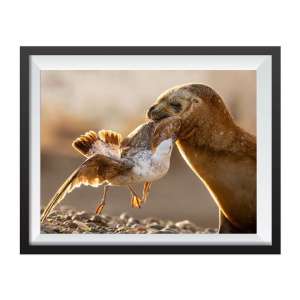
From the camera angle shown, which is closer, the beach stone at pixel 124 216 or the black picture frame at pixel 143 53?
the black picture frame at pixel 143 53

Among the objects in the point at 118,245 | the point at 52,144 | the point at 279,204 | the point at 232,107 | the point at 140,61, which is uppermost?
the point at 140,61

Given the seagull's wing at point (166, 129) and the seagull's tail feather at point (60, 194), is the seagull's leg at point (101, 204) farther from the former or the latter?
the seagull's wing at point (166, 129)

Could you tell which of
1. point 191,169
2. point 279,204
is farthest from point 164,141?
point 279,204

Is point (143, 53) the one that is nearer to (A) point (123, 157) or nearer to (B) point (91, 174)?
(A) point (123, 157)

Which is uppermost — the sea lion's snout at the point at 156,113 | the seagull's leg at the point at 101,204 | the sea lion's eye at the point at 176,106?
the sea lion's eye at the point at 176,106

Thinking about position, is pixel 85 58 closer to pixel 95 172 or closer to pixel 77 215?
pixel 95 172

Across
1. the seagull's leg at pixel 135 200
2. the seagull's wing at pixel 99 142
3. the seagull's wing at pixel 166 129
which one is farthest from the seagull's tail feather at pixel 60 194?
the seagull's wing at pixel 166 129
